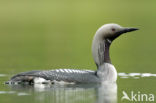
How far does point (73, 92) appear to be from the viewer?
10.2 meters

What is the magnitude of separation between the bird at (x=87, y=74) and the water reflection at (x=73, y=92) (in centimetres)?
15

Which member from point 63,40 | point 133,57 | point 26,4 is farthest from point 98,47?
point 26,4

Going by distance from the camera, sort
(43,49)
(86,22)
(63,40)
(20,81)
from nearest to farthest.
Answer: (20,81) → (43,49) → (63,40) → (86,22)

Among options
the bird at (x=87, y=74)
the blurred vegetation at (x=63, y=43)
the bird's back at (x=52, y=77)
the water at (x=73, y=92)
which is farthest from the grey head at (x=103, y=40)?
the blurred vegetation at (x=63, y=43)

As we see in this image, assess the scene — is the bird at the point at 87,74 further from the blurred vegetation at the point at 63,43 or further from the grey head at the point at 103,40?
the blurred vegetation at the point at 63,43

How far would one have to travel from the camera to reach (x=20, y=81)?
10.8 metres

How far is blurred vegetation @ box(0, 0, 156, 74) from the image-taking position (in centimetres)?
1398

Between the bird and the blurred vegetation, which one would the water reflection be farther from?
the blurred vegetation

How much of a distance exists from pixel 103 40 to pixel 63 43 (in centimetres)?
795

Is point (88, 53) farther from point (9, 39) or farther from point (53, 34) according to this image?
point (53, 34)

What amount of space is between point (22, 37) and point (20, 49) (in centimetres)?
412

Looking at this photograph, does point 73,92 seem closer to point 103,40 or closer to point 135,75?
point 103,40

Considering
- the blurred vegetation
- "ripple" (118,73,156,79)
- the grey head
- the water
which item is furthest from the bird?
the blurred vegetation

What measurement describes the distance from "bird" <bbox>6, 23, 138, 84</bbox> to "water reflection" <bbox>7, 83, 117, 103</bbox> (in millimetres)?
146
